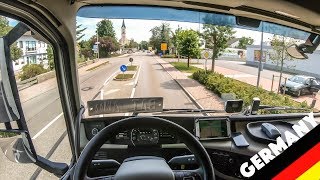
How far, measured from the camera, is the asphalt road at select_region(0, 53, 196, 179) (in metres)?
2.87

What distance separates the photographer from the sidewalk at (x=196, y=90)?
2.92 meters

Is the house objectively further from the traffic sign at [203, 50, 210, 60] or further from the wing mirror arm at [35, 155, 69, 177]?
the traffic sign at [203, 50, 210, 60]

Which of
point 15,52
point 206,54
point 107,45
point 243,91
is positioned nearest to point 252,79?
point 243,91

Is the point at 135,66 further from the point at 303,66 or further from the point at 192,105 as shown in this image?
the point at 303,66

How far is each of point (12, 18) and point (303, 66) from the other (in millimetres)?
2688

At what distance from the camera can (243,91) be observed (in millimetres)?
3094

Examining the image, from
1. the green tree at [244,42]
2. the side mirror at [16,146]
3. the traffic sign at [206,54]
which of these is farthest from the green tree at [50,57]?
the green tree at [244,42]

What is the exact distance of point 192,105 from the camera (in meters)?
2.95

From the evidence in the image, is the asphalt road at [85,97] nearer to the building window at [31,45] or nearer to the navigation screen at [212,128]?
the navigation screen at [212,128]

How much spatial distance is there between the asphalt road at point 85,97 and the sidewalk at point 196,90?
6 centimetres

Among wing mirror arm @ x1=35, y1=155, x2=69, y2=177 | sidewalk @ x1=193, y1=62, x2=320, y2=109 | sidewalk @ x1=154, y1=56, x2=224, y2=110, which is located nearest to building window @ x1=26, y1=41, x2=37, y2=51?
wing mirror arm @ x1=35, y1=155, x2=69, y2=177

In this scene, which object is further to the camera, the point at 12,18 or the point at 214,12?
the point at 214,12

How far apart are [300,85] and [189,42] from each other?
115 cm

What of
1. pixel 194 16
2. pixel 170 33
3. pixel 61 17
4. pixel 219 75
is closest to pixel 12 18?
pixel 61 17
